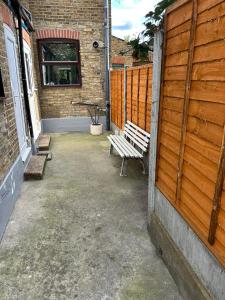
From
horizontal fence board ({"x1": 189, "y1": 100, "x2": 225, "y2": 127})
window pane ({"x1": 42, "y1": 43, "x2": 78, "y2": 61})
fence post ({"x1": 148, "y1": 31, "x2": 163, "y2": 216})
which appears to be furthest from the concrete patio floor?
window pane ({"x1": 42, "y1": 43, "x2": 78, "y2": 61})

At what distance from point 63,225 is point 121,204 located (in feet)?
2.89

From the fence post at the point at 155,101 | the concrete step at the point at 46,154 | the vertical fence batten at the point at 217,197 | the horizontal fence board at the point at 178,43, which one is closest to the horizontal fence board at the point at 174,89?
the fence post at the point at 155,101

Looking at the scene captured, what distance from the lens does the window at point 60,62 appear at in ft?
24.1

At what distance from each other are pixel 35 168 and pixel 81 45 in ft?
15.8

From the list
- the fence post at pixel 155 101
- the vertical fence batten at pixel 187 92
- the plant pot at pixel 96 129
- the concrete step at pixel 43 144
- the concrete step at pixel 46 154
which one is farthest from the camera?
the plant pot at pixel 96 129

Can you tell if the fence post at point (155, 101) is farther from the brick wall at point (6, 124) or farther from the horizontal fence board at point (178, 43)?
the brick wall at point (6, 124)

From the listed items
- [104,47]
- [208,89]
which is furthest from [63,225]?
[104,47]

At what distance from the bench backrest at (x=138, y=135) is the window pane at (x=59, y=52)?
142 inches

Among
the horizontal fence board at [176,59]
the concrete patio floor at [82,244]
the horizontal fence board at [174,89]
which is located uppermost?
the horizontal fence board at [176,59]

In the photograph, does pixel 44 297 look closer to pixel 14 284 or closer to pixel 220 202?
pixel 14 284

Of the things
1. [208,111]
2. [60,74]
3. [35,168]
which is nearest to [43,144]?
[35,168]

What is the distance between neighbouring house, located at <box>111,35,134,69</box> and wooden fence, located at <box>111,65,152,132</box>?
8.54 metres

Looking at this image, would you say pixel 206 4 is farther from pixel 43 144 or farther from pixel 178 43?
pixel 43 144

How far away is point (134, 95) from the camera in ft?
16.3
